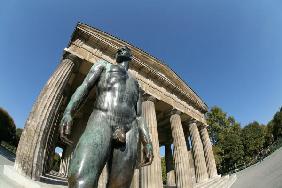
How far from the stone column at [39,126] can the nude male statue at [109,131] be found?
31.4 ft

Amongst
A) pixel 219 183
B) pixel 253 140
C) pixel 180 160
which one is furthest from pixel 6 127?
pixel 253 140

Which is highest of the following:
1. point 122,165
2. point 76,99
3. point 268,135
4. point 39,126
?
point 268,135

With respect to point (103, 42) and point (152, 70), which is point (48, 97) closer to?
point (103, 42)

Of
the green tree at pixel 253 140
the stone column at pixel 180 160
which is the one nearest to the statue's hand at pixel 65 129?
the stone column at pixel 180 160

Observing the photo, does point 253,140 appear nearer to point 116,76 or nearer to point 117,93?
point 116,76

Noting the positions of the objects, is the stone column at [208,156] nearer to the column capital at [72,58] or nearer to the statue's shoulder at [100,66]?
the column capital at [72,58]

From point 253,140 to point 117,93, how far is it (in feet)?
143

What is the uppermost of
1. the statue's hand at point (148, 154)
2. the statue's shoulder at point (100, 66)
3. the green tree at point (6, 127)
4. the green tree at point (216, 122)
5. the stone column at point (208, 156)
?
the green tree at point (216, 122)

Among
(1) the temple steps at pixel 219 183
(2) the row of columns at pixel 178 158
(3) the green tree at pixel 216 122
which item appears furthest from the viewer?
(3) the green tree at pixel 216 122

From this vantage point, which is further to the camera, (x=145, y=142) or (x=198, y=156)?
(x=198, y=156)

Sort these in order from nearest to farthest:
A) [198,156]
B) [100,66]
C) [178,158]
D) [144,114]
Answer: [100,66], [144,114], [178,158], [198,156]

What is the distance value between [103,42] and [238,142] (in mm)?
29322

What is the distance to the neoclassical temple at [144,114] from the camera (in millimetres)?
14156

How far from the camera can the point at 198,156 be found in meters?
26.6
